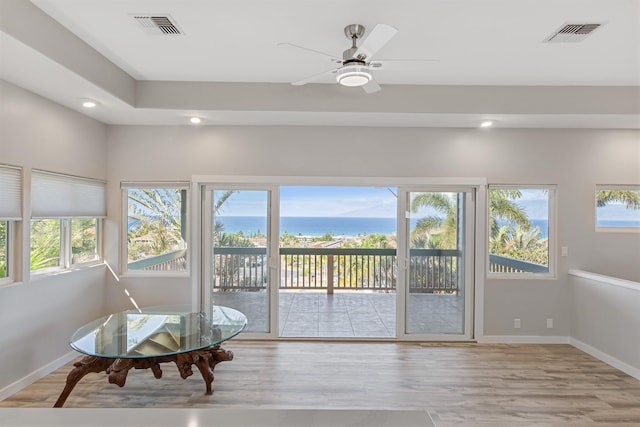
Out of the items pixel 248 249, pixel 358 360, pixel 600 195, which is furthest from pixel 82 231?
pixel 600 195

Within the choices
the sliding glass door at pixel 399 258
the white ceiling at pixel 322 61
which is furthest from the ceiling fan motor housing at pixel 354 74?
the sliding glass door at pixel 399 258

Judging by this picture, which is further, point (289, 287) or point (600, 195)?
point (289, 287)

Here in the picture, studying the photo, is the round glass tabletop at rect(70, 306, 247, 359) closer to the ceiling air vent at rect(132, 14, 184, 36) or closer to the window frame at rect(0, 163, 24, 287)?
the window frame at rect(0, 163, 24, 287)

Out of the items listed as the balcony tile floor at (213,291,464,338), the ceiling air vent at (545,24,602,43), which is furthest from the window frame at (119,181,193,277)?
the ceiling air vent at (545,24,602,43)

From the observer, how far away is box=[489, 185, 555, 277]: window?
4.20 m

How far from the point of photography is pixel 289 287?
271 inches

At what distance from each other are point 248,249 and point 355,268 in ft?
10.2

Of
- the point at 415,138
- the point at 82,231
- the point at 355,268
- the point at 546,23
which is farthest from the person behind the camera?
the point at 355,268

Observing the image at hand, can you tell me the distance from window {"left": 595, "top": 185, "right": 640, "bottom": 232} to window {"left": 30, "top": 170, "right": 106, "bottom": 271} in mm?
5894

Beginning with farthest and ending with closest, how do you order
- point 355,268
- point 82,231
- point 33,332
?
point 355,268
point 82,231
point 33,332

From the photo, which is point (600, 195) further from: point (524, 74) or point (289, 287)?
point (289, 287)

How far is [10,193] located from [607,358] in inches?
229

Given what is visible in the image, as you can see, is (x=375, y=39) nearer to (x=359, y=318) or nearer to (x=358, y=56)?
(x=358, y=56)

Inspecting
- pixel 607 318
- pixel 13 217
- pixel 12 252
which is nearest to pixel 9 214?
pixel 13 217
